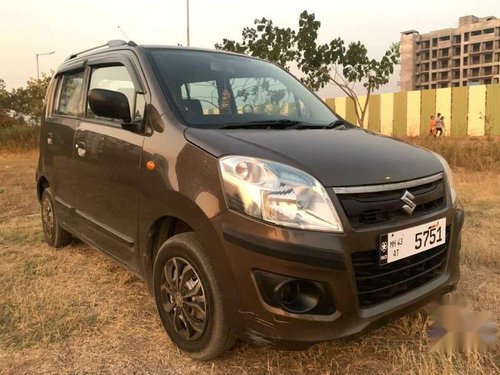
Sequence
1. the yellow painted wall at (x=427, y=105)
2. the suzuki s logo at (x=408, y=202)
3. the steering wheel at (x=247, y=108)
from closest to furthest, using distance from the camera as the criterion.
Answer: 1. the suzuki s logo at (x=408, y=202)
2. the steering wheel at (x=247, y=108)
3. the yellow painted wall at (x=427, y=105)

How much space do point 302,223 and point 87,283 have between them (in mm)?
2270

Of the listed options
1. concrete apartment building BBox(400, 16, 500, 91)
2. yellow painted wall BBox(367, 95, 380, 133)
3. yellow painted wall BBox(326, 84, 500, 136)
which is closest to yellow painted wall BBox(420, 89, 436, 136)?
yellow painted wall BBox(326, 84, 500, 136)

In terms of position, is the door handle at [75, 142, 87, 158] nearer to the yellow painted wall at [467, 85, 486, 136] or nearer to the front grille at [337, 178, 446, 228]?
the front grille at [337, 178, 446, 228]

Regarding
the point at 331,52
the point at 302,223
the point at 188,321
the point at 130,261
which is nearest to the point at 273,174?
the point at 302,223

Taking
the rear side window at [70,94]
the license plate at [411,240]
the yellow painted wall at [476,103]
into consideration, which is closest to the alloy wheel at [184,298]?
the license plate at [411,240]

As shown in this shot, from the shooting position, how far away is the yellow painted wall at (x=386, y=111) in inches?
1316

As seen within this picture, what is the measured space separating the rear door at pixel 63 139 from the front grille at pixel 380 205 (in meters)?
2.33

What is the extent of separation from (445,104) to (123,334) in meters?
31.3

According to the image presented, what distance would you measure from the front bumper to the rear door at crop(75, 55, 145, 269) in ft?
2.95

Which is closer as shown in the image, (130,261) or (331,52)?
(130,261)

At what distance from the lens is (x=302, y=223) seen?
80.0 inches

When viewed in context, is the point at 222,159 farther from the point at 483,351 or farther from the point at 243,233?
the point at 483,351

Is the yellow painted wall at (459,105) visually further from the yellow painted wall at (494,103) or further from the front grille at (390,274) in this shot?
the front grille at (390,274)

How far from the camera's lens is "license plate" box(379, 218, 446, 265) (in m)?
2.15
